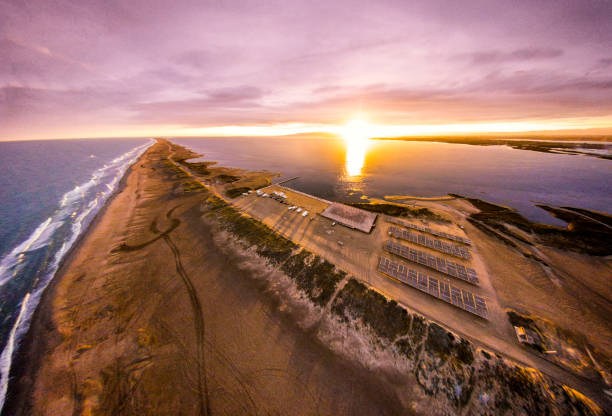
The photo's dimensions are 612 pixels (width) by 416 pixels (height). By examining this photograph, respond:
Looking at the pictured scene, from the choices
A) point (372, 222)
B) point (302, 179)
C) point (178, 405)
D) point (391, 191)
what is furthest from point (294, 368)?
point (302, 179)

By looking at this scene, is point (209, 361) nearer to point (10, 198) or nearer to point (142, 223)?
point (142, 223)

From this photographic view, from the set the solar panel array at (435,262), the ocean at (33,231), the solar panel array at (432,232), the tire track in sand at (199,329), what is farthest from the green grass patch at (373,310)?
the ocean at (33,231)

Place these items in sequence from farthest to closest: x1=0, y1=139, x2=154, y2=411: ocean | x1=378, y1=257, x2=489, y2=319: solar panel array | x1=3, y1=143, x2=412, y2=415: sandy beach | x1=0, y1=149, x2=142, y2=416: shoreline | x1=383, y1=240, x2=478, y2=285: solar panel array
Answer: x1=383, y1=240, x2=478, y2=285: solar panel array, x1=0, y1=139, x2=154, y2=411: ocean, x1=378, y1=257, x2=489, y2=319: solar panel array, x1=0, y1=149, x2=142, y2=416: shoreline, x1=3, y1=143, x2=412, y2=415: sandy beach

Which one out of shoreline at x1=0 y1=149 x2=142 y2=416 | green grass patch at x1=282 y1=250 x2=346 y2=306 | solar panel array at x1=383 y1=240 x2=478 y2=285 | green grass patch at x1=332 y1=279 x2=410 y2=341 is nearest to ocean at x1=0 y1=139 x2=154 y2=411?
shoreline at x1=0 y1=149 x2=142 y2=416

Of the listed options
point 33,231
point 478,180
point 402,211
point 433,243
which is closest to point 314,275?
point 433,243

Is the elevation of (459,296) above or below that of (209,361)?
above

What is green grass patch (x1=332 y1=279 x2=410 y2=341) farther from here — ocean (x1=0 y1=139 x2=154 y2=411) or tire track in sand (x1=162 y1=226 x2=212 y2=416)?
ocean (x1=0 y1=139 x2=154 y2=411)

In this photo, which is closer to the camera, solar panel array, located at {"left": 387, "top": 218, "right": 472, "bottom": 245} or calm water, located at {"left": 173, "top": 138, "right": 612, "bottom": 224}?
solar panel array, located at {"left": 387, "top": 218, "right": 472, "bottom": 245}
